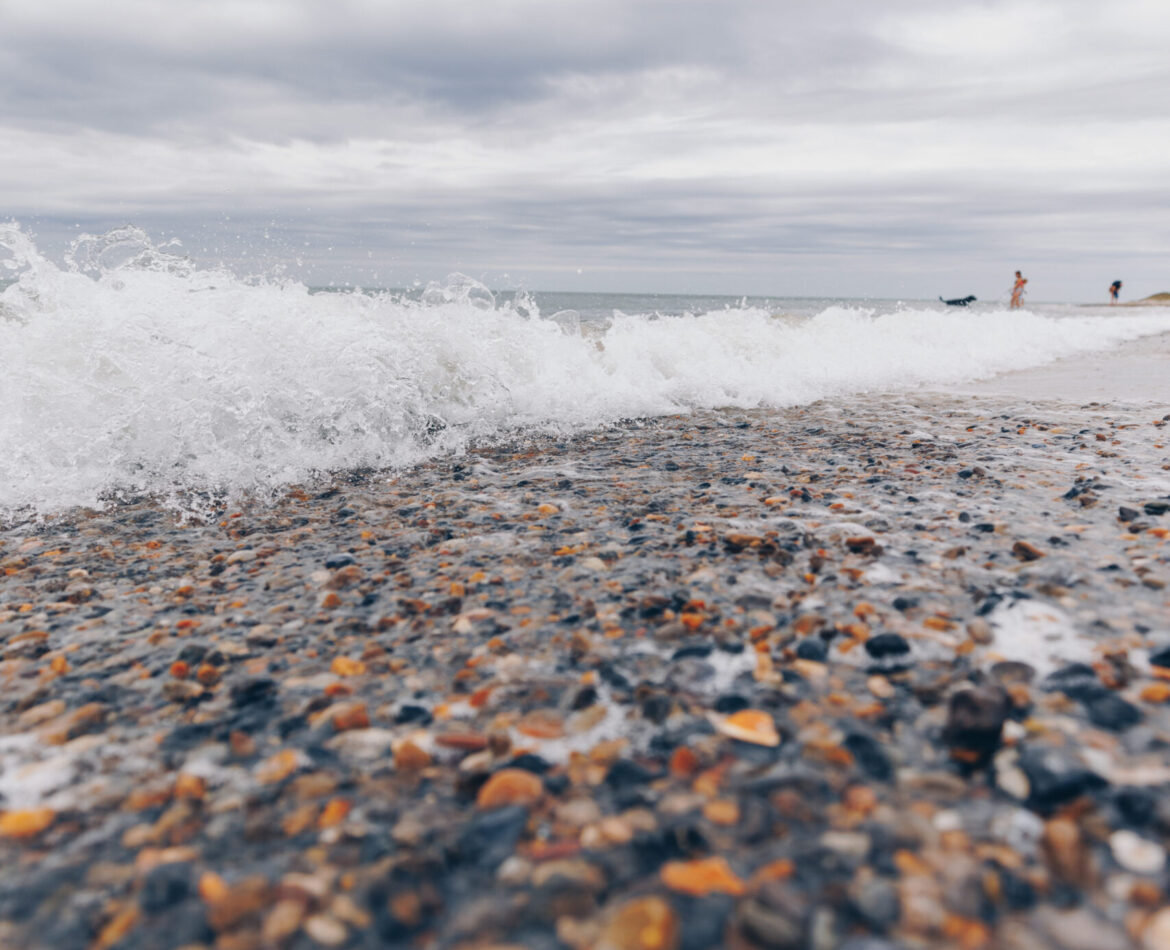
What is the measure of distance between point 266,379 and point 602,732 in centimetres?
552

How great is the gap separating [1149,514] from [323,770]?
4.54 meters

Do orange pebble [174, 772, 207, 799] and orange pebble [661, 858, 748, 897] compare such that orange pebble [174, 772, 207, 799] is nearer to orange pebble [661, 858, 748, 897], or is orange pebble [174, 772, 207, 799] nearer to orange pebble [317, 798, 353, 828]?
orange pebble [317, 798, 353, 828]

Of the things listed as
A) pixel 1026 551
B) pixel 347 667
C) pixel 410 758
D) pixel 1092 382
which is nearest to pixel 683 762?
pixel 410 758

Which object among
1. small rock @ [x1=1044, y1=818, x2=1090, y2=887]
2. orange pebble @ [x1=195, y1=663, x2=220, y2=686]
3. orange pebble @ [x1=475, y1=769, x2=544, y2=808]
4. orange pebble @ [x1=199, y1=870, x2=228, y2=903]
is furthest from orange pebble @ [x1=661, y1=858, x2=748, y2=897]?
orange pebble @ [x1=195, y1=663, x2=220, y2=686]

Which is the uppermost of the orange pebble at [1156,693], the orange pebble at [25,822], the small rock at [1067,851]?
the orange pebble at [1156,693]

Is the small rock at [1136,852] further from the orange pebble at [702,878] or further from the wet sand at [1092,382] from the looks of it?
the wet sand at [1092,382]

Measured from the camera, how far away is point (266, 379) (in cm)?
649

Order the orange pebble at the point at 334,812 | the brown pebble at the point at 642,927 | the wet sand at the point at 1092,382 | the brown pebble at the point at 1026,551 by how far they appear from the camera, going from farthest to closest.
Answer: the wet sand at the point at 1092,382
the brown pebble at the point at 1026,551
the orange pebble at the point at 334,812
the brown pebble at the point at 642,927

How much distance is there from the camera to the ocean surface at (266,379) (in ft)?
19.3

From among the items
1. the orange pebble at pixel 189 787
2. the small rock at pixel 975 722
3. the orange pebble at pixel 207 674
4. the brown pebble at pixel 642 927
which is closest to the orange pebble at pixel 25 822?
the orange pebble at pixel 189 787

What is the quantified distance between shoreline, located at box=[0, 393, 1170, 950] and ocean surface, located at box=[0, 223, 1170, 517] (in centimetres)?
168

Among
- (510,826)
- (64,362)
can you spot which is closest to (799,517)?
(510,826)

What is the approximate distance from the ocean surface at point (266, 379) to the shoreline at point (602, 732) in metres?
1.68

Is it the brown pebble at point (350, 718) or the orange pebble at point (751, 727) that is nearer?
the orange pebble at point (751, 727)
